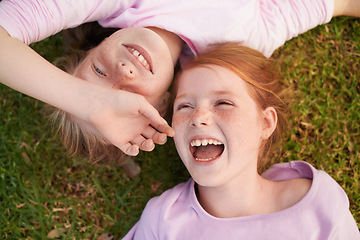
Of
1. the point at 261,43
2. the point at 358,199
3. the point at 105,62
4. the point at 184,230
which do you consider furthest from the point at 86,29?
the point at 358,199

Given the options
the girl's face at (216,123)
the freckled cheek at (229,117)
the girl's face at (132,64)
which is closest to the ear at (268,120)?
the girl's face at (216,123)

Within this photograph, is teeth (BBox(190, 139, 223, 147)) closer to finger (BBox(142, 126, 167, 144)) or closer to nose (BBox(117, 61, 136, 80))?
finger (BBox(142, 126, 167, 144))

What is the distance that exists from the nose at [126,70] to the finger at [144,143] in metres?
0.36

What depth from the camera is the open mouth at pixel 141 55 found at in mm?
1960

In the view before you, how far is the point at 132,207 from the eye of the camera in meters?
2.67

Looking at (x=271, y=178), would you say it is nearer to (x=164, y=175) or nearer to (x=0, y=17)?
(x=164, y=175)

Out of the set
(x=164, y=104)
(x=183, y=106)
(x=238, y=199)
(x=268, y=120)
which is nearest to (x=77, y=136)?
(x=164, y=104)

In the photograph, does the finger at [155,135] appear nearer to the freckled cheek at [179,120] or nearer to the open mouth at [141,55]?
the freckled cheek at [179,120]

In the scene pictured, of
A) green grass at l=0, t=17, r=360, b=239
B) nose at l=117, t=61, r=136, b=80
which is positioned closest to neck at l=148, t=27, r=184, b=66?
nose at l=117, t=61, r=136, b=80

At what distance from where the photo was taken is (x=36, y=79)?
1.77 metres

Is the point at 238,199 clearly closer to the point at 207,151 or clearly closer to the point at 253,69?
the point at 207,151

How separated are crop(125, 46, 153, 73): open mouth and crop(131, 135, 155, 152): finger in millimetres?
396

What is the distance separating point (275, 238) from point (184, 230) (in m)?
0.53

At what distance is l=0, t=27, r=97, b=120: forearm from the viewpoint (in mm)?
1760
